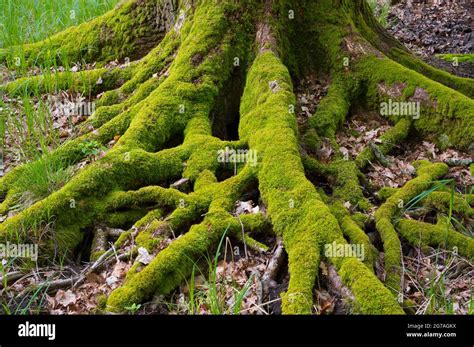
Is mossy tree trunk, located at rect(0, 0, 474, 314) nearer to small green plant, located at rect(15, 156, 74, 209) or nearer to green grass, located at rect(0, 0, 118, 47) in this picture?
small green plant, located at rect(15, 156, 74, 209)

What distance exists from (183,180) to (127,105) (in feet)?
5.42

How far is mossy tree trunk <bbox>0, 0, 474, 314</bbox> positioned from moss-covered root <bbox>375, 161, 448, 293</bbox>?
12 millimetres

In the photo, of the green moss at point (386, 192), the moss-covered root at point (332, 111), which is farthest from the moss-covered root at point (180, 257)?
the moss-covered root at point (332, 111)

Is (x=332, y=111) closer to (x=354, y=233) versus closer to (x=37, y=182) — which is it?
(x=354, y=233)

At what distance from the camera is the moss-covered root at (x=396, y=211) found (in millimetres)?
3641

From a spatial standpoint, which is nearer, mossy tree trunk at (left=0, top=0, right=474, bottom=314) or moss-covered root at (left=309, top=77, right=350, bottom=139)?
mossy tree trunk at (left=0, top=0, right=474, bottom=314)

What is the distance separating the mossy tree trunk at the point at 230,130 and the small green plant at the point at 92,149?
0.13 metres

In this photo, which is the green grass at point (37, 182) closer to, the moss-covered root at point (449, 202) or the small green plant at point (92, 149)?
the small green plant at point (92, 149)

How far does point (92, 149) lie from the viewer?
4.92 m

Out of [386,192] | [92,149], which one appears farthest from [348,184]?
[92,149]

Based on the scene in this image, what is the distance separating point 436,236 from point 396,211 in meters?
0.43

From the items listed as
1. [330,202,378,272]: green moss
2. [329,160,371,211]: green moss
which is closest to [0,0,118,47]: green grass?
[329,160,371,211]: green moss

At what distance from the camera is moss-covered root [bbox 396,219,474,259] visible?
12.6 feet

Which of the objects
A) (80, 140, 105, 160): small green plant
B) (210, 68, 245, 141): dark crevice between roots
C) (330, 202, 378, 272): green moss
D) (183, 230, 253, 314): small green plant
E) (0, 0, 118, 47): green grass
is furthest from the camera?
(0, 0, 118, 47): green grass
